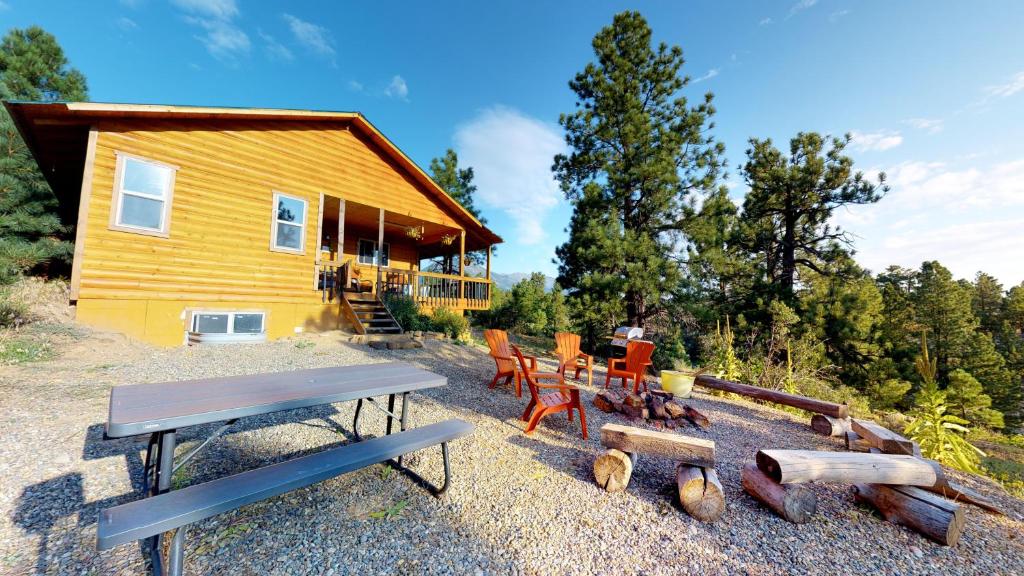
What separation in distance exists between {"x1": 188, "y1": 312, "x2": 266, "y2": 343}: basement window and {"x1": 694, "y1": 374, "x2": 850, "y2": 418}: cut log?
29.6ft

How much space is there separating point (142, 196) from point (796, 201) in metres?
19.3

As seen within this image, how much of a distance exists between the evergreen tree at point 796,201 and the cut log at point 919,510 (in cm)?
1196

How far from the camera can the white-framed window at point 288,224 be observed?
26.3 feet

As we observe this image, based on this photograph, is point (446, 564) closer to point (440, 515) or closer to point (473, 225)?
point (440, 515)

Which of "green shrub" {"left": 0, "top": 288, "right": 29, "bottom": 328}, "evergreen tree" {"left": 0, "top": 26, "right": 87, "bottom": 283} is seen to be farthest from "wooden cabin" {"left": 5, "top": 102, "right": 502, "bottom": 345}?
"green shrub" {"left": 0, "top": 288, "right": 29, "bottom": 328}

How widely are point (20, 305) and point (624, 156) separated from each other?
47.7 ft

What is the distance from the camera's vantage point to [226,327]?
290 inches

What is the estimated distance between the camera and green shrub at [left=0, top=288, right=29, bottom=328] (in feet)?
18.1

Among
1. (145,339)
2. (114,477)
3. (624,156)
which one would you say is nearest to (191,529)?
(114,477)

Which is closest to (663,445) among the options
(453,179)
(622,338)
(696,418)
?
(696,418)

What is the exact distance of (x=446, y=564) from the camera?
6.06ft

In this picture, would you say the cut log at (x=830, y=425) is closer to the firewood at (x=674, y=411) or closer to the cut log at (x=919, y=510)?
the firewood at (x=674, y=411)

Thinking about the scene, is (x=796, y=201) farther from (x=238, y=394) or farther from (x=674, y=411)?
(x=238, y=394)

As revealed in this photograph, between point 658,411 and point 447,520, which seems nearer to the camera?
point 447,520
